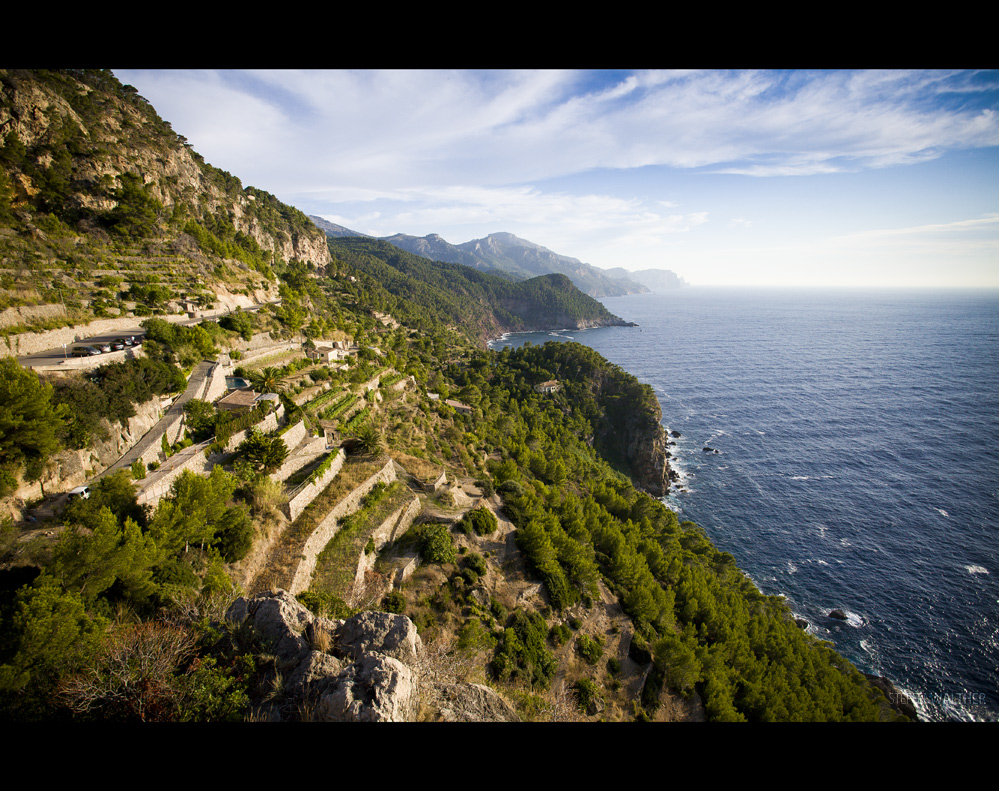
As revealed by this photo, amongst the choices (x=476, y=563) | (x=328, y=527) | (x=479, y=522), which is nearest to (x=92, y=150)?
(x=328, y=527)

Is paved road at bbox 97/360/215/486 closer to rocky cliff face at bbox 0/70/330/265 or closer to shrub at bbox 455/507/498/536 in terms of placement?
shrub at bbox 455/507/498/536

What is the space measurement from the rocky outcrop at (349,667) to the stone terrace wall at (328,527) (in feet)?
23.3

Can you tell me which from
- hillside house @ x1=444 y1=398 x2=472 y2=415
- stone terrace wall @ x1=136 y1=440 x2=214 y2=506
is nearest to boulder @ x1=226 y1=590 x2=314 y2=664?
stone terrace wall @ x1=136 y1=440 x2=214 y2=506

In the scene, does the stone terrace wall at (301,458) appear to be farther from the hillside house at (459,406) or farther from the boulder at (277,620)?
the hillside house at (459,406)

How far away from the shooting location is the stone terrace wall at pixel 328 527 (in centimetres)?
1769

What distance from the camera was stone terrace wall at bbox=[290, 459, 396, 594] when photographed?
17.7 meters

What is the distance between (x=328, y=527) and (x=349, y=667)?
13.4 metres

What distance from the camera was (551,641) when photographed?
23.5m

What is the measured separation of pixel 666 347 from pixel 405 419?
4575 inches

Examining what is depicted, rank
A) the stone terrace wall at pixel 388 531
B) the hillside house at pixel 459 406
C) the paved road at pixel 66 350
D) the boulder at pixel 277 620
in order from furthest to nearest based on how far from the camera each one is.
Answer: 1. the hillside house at pixel 459 406
2. the paved road at pixel 66 350
3. the stone terrace wall at pixel 388 531
4. the boulder at pixel 277 620

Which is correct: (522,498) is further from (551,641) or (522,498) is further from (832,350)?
(832,350)

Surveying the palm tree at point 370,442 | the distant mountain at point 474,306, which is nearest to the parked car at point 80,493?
the palm tree at point 370,442

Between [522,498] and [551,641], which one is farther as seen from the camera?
[522,498]
